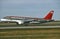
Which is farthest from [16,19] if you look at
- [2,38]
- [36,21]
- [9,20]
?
[2,38]

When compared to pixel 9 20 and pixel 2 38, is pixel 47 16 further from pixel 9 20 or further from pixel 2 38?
pixel 2 38

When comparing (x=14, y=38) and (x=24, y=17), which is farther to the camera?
(x=24, y=17)

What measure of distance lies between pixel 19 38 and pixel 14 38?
39cm

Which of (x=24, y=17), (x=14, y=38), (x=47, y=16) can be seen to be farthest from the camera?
(x=47, y=16)

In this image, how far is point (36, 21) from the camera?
2085 inches

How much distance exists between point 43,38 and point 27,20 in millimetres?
37426

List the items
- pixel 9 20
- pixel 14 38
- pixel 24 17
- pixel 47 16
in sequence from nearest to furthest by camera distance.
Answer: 1. pixel 14 38
2. pixel 9 20
3. pixel 24 17
4. pixel 47 16

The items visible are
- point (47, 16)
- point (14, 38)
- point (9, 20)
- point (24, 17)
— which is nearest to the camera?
point (14, 38)

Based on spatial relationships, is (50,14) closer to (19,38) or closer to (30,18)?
A: (30,18)

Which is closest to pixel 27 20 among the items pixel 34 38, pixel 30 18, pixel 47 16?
pixel 30 18

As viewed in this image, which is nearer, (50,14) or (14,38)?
(14,38)

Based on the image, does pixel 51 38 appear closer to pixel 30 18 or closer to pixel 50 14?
pixel 30 18

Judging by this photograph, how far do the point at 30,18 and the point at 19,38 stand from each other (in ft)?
131

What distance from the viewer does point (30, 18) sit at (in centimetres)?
5438
